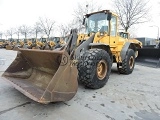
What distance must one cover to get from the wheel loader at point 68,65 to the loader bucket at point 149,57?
426cm

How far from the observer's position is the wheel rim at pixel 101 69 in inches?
193

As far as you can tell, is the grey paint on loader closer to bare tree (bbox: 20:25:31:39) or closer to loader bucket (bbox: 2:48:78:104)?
loader bucket (bbox: 2:48:78:104)

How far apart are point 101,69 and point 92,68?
682 mm

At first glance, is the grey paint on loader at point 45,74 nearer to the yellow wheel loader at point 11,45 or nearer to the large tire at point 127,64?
the yellow wheel loader at point 11,45

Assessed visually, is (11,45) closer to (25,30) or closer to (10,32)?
(25,30)

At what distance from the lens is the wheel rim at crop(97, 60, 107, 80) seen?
4.91m

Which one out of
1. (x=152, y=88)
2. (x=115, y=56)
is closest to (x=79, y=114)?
(x=152, y=88)

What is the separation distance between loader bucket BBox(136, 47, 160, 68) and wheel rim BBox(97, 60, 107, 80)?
545 centimetres

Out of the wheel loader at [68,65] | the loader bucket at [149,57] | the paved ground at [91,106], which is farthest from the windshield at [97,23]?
the loader bucket at [149,57]

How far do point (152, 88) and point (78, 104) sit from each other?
8.48ft

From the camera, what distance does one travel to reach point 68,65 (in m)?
3.51

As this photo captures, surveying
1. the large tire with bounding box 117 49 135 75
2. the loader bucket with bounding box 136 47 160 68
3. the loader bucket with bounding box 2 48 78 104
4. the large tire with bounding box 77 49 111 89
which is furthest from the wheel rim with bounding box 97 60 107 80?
the loader bucket with bounding box 136 47 160 68

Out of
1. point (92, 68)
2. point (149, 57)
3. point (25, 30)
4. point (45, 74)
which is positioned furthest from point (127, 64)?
point (25, 30)

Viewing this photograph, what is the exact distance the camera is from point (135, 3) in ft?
82.5
